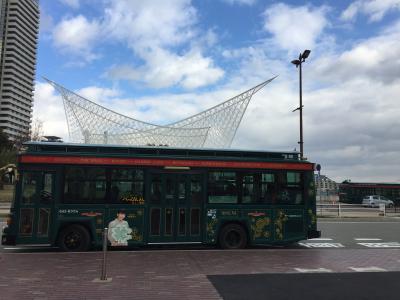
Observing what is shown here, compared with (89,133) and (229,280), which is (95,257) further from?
(89,133)

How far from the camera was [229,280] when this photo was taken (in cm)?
819

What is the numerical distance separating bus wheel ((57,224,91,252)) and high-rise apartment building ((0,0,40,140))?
457ft

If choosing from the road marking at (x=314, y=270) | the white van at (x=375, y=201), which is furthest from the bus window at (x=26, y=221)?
the white van at (x=375, y=201)

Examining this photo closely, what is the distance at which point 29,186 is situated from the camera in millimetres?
11469

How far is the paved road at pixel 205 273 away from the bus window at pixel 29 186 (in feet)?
4.91

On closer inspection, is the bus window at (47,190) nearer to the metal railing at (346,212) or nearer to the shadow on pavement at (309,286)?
the shadow on pavement at (309,286)

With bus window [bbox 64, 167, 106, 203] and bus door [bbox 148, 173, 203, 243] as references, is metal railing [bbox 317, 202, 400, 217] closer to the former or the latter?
bus door [bbox 148, 173, 203, 243]

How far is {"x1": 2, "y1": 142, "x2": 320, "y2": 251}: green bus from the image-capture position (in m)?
11.5

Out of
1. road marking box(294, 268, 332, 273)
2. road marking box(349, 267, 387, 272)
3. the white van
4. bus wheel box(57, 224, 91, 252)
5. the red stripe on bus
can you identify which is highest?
the red stripe on bus

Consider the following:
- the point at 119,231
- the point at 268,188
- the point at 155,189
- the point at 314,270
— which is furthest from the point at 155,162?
the point at 314,270

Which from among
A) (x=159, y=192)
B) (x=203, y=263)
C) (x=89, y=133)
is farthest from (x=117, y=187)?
(x=89, y=133)

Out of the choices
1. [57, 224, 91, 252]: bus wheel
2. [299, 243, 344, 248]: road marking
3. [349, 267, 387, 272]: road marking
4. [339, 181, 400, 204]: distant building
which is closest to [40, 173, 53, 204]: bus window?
[57, 224, 91, 252]: bus wheel

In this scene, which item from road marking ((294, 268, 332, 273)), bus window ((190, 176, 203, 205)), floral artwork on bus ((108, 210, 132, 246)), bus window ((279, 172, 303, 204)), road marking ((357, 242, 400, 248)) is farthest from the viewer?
road marking ((357, 242, 400, 248))

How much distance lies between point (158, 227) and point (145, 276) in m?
3.58
